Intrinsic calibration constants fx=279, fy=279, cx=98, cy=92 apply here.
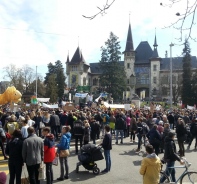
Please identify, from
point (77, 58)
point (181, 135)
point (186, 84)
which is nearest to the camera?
point (181, 135)

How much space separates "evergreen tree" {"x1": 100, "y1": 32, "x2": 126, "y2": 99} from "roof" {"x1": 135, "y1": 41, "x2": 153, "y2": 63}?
1032 inches

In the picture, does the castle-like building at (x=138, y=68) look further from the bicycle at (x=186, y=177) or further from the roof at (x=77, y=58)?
the bicycle at (x=186, y=177)

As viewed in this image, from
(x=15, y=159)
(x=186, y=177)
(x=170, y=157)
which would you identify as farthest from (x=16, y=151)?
(x=186, y=177)

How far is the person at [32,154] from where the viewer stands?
23.3 feet

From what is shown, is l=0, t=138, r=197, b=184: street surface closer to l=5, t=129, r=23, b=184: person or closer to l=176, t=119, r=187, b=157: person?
l=176, t=119, r=187, b=157: person

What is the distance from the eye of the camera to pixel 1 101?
27.4 m

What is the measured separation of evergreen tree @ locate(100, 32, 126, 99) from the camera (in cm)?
6569

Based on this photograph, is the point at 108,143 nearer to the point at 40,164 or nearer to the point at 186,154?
the point at 40,164

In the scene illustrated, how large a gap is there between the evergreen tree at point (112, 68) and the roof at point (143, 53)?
86.0 feet

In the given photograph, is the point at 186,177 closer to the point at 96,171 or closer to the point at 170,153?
the point at 170,153

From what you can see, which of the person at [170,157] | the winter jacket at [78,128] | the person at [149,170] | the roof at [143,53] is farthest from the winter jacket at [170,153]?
the roof at [143,53]

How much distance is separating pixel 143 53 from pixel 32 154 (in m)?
87.6

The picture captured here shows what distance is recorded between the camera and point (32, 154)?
7.11 metres

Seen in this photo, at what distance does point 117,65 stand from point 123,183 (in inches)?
2322
